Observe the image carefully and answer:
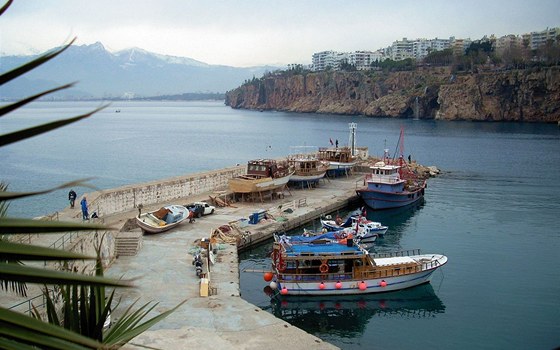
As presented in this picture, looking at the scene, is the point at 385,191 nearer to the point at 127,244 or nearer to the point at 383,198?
the point at 383,198

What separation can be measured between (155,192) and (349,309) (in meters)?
15.7

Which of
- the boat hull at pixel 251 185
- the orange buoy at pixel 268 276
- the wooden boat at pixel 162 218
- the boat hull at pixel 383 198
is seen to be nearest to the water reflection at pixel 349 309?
Result: the orange buoy at pixel 268 276

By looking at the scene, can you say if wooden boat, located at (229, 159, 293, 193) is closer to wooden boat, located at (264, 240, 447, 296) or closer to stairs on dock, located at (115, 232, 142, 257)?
wooden boat, located at (264, 240, 447, 296)

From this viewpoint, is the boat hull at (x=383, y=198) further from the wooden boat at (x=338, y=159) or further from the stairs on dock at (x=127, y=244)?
the stairs on dock at (x=127, y=244)

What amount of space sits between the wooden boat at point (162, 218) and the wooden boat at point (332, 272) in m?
6.84

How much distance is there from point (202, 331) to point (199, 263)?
20.4 feet

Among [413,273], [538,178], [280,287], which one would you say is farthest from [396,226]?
[538,178]

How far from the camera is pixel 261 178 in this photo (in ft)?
125

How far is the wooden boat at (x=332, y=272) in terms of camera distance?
23250mm

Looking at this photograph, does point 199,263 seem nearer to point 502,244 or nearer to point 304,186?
point 502,244

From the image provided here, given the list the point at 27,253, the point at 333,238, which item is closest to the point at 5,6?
the point at 27,253

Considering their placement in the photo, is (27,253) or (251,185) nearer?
(27,253)

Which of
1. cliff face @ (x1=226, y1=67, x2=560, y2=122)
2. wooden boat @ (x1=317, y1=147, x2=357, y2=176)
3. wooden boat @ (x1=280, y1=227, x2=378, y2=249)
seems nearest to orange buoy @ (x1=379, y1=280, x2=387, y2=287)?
wooden boat @ (x1=280, y1=227, x2=378, y2=249)

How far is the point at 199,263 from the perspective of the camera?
71.8 feet
